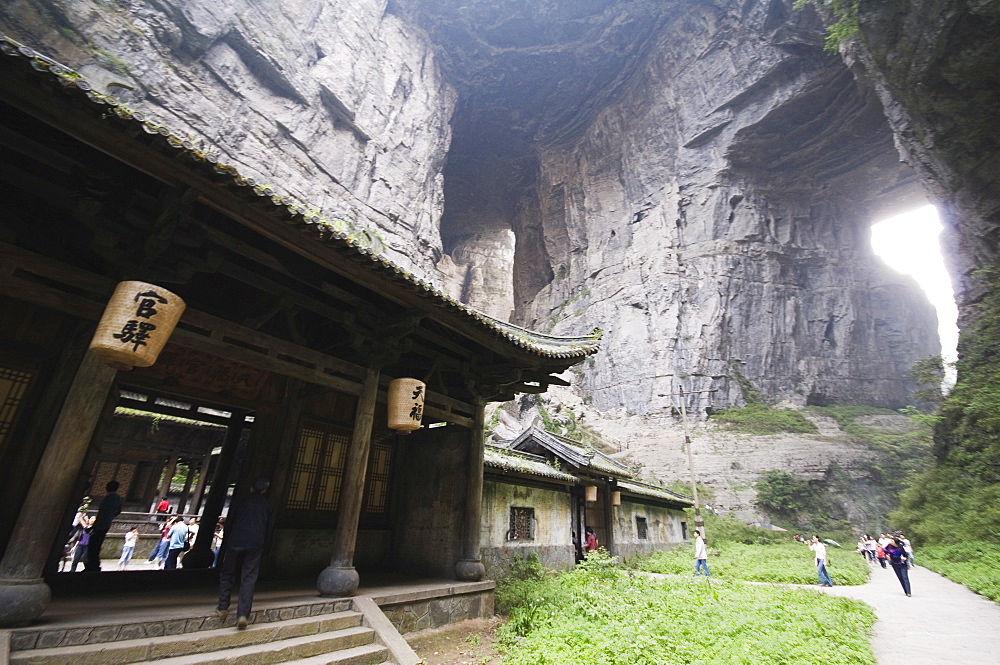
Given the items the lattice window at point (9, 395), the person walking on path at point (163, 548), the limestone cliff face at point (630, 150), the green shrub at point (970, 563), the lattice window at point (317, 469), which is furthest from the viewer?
the limestone cliff face at point (630, 150)

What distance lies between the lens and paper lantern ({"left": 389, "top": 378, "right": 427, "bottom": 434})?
6.26m

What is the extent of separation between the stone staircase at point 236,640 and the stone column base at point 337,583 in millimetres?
120

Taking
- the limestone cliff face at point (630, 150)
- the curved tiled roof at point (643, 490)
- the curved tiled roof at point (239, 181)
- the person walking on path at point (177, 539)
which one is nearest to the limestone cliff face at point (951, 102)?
the limestone cliff face at point (630, 150)

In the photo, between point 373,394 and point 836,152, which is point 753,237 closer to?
point 836,152

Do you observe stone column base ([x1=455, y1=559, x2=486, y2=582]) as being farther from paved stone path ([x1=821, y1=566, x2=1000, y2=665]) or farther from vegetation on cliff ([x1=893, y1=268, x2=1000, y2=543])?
vegetation on cliff ([x1=893, y1=268, x2=1000, y2=543])

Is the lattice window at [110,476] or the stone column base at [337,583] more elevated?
the lattice window at [110,476]

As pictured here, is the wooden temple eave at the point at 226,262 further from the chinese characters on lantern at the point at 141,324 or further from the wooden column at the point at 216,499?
the wooden column at the point at 216,499

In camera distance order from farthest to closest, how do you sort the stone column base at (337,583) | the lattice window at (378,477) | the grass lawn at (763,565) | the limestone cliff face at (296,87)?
the limestone cliff face at (296,87) → the grass lawn at (763,565) → the lattice window at (378,477) → the stone column base at (337,583)

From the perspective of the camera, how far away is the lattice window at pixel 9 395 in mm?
4676

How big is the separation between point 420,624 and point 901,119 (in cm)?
2543

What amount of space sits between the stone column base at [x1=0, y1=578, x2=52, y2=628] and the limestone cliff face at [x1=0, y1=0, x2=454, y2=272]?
17.6 meters

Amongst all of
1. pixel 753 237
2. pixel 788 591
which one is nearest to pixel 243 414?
pixel 788 591

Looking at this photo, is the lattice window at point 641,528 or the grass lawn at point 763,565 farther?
the lattice window at point 641,528

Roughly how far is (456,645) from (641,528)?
12628mm
